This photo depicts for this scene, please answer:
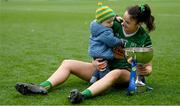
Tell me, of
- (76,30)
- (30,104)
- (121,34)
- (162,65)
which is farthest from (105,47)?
(76,30)

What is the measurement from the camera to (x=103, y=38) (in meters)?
4.66

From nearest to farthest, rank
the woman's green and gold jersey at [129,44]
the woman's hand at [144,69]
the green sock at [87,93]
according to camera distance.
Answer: the green sock at [87,93] < the woman's hand at [144,69] < the woman's green and gold jersey at [129,44]

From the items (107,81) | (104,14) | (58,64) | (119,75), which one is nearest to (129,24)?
(104,14)

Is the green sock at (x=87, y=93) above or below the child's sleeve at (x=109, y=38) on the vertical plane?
below

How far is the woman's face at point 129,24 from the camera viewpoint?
4.69 metres

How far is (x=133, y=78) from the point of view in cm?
455

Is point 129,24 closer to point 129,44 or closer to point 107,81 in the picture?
point 129,44

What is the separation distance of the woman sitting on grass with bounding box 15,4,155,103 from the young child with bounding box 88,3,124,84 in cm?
7

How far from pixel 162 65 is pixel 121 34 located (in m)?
1.67

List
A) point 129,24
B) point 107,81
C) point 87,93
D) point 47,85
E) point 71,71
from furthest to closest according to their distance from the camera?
1. point 71,71
2. point 129,24
3. point 47,85
4. point 107,81
5. point 87,93

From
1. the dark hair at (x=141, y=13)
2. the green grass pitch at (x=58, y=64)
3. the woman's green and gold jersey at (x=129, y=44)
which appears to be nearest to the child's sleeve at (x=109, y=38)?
the woman's green and gold jersey at (x=129, y=44)

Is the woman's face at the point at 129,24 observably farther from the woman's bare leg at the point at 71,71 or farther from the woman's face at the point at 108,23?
the woman's bare leg at the point at 71,71

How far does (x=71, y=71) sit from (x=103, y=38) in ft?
1.68

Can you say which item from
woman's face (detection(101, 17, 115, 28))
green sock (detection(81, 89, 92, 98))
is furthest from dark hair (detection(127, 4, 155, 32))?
green sock (detection(81, 89, 92, 98))
